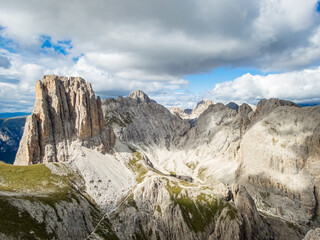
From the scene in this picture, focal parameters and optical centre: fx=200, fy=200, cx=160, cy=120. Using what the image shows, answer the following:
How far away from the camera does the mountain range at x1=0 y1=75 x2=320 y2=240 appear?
282 ft

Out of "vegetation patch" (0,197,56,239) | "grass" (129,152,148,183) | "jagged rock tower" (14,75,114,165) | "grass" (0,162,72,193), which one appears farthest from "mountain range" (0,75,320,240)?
"grass" (129,152,148,183)

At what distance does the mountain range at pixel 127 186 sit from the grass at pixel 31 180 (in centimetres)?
43

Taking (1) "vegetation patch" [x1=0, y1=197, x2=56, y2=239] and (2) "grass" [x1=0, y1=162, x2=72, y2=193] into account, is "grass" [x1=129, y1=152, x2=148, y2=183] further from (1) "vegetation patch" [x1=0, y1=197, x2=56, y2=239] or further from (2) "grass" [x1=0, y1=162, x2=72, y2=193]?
(1) "vegetation patch" [x1=0, y1=197, x2=56, y2=239]

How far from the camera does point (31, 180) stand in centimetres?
9638

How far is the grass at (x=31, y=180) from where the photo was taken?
9012 centimetres

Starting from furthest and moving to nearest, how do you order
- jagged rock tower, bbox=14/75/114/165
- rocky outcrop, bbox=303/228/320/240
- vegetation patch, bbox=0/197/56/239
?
jagged rock tower, bbox=14/75/114/165 < vegetation patch, bbox=0/197/56/239 < rocky outcrop, bbox=303/228/320/240

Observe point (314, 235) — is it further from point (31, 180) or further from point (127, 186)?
point (31, 180)

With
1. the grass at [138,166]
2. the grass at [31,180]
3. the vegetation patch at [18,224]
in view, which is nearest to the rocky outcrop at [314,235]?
the vegetation patch at [18,224]

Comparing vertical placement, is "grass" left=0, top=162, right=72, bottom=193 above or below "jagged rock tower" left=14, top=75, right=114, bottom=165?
below

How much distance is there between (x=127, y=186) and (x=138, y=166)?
31.0 m

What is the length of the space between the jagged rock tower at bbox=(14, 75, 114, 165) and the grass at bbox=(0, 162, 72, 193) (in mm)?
22802

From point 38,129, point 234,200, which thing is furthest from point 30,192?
point 234,200

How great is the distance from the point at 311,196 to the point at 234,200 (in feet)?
228

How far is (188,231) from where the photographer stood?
104 m
